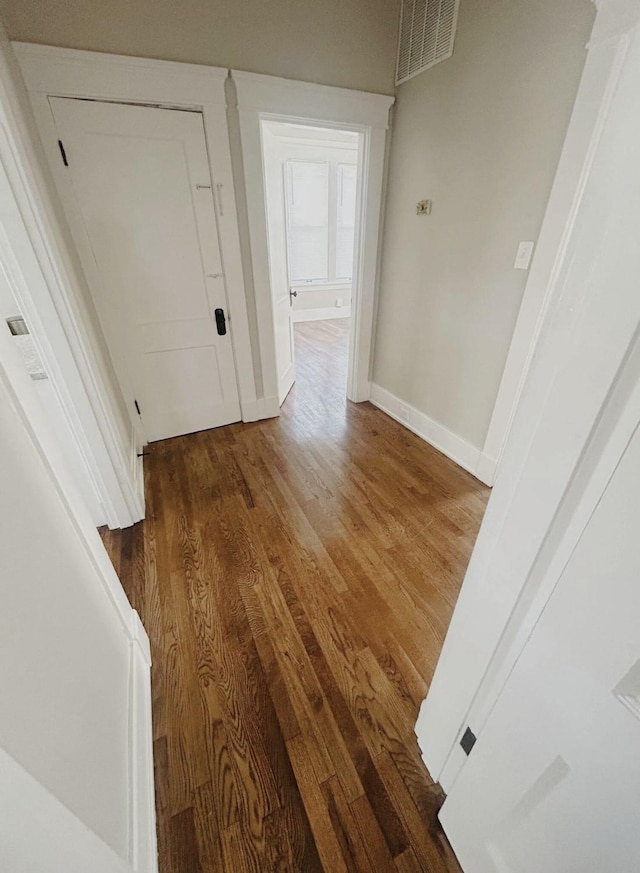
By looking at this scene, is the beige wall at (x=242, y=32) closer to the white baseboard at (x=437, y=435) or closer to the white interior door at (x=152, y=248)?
the white interior door at (x=152, y=248)

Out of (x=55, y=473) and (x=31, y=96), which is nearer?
(x=55, y=473)

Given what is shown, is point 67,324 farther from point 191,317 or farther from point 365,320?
point 365,320

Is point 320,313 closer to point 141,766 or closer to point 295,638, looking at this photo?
point 295,638

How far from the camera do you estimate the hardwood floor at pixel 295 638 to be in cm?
95

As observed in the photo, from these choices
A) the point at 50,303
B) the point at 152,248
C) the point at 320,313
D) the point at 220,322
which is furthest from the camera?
the point at 320,313

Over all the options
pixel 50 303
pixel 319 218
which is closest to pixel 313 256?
pixel 319 218

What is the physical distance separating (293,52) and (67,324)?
2063 mm

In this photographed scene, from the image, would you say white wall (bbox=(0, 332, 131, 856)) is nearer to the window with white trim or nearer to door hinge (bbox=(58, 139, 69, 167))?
door hinge (bbox=(58, 139, 69, 167))

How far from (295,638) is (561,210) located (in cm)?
218

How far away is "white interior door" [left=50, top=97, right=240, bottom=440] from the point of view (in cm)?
187

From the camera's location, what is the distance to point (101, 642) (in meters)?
0.95

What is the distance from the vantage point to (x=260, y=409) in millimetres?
2922

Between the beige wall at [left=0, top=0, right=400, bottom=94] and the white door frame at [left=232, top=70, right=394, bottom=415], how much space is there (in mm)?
80

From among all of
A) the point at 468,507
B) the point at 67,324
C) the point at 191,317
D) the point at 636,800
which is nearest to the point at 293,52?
the point at 191,317
